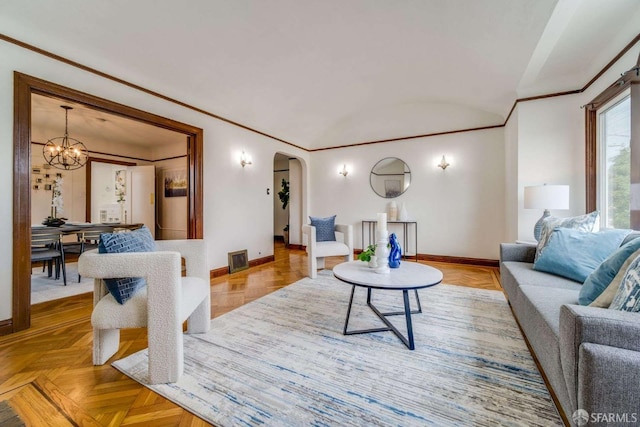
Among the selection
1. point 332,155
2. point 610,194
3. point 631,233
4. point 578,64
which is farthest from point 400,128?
point 631,233

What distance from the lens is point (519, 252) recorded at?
2670mm

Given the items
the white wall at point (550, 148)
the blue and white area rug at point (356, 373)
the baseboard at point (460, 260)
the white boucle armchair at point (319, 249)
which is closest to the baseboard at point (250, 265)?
the white boucle armchair at point (319, 249)

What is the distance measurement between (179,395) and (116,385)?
42cm

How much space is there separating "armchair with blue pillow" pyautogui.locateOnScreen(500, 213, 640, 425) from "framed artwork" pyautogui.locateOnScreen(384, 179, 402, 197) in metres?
3.08

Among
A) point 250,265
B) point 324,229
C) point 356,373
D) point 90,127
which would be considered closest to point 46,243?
point 250,265

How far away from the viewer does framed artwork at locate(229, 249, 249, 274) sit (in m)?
4.14

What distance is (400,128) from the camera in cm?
516

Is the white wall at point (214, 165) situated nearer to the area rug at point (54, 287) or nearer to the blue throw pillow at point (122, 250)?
the area rug at point (54, 287)

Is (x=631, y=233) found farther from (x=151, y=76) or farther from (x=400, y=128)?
(x=151, y=76)

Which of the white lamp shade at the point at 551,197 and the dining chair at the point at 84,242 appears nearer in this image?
the white lamp shade at the point at 551,197

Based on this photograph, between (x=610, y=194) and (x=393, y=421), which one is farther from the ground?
(x=610, y=194)

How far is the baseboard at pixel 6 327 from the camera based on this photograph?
2111mm

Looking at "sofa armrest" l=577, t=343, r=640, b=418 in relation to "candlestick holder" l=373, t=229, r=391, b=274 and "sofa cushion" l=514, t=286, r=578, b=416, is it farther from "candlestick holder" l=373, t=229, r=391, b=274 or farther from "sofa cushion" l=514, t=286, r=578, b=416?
"candlestick holder" l=373, t=229, r=391, b=274

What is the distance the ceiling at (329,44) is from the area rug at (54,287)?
2497 millimetres
